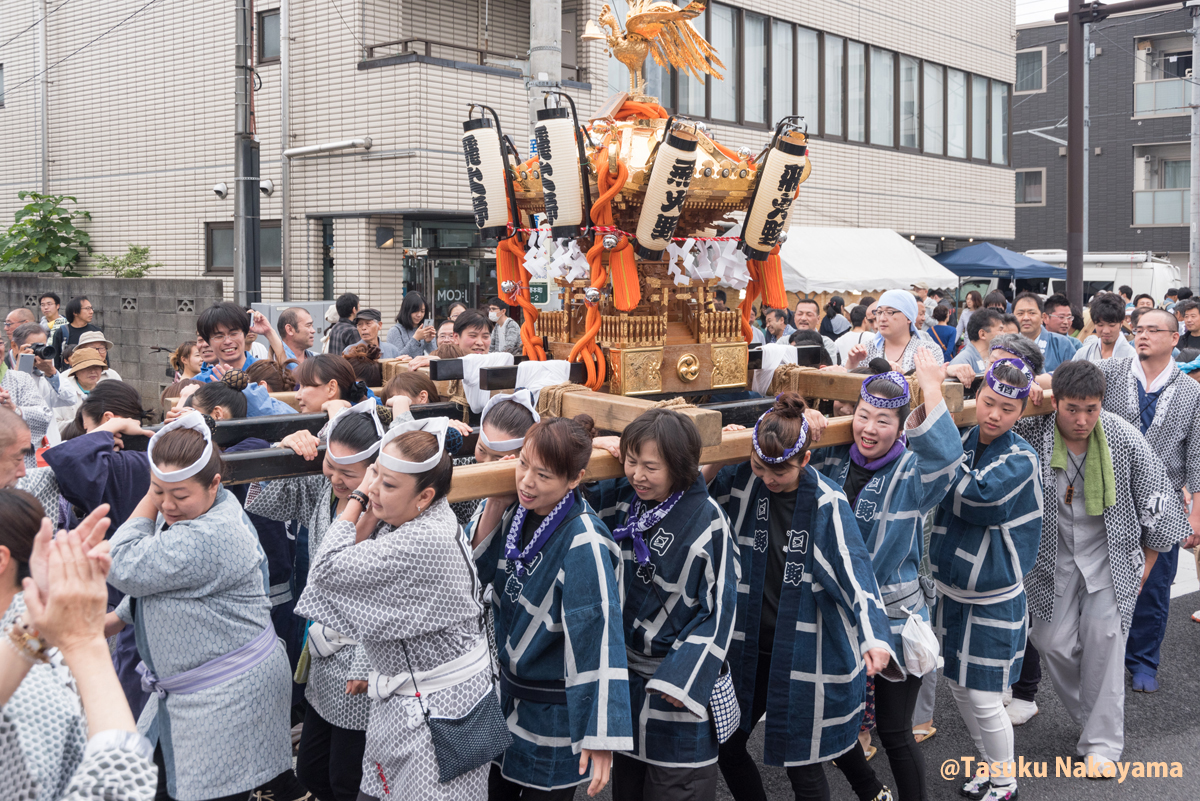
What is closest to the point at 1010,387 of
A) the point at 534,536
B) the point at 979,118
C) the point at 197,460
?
the point at 534,536

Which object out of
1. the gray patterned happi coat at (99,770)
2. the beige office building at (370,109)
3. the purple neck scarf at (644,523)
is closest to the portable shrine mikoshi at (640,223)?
the purple neck scarf at (644,523)

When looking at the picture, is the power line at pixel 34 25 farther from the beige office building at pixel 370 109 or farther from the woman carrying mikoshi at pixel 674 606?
the woman carrying mikoshi at pixel 674 606

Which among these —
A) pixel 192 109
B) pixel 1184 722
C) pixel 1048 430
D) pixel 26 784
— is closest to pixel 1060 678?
pixel 1184 722

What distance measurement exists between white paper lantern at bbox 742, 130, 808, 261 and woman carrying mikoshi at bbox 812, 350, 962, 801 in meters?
0.97

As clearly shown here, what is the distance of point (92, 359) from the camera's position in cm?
663

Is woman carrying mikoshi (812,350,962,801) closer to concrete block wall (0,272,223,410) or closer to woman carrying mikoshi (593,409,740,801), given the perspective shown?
woman carrying mikoshi (593,409,740,801)

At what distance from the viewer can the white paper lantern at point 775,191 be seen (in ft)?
13.5

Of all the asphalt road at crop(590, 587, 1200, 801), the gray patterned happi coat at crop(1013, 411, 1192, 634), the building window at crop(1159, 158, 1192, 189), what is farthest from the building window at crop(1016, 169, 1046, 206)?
the gray patterned happi coat at crop(1013, 411, 1192, 634)

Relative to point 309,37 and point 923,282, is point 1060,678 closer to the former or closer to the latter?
point 309,37

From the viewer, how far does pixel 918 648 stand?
134 inches

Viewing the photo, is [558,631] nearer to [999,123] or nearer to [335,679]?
[335,679]

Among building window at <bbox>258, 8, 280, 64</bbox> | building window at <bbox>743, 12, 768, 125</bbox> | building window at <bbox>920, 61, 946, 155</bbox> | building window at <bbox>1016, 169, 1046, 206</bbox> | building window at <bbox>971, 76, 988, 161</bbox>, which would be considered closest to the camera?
building window at <bbox>258, 8, 280, 64</bbox>

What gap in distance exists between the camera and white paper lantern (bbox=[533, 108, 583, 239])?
153 inches

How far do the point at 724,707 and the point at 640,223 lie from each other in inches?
76.0
